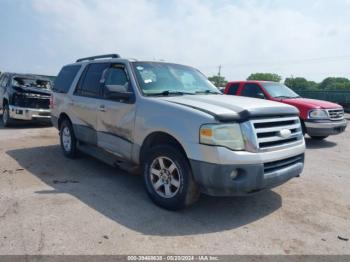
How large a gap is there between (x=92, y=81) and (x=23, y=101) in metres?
5.87

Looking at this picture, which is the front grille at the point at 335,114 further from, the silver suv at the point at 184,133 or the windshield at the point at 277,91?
the silver suv at the point at 184,133

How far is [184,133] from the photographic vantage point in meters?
3.84

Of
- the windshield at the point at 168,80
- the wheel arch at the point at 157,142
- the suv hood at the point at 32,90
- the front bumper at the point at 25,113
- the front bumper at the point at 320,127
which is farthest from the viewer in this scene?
the suv hood at the point at 32,90

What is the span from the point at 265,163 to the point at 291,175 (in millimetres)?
580

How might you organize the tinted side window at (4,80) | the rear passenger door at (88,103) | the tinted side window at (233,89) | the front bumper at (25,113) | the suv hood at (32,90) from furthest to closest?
the tinted side window at (4,80) → the suv hood at (32,90) → the front bumper at (25,113) → the tinted side window at (233,89) → the rear passenger door at (88,103)

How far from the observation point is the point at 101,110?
5.39 metres

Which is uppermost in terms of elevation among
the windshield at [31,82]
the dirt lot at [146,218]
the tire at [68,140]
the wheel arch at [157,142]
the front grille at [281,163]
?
the windshield at [31,82]

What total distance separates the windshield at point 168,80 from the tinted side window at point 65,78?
2217mm

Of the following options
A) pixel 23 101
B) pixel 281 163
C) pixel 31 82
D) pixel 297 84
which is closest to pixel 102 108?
pixel 281 163

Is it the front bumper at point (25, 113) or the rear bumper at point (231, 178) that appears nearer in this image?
the rear bumper at point (231, 178)

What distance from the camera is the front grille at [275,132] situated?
12.6 ft

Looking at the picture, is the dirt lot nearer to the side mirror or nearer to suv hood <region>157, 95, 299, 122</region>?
suv hood <region>157, 95, 299, 122</region>

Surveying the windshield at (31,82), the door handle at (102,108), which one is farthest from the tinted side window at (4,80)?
the door handle at (102,108)

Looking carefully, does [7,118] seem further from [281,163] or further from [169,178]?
[281,163]
